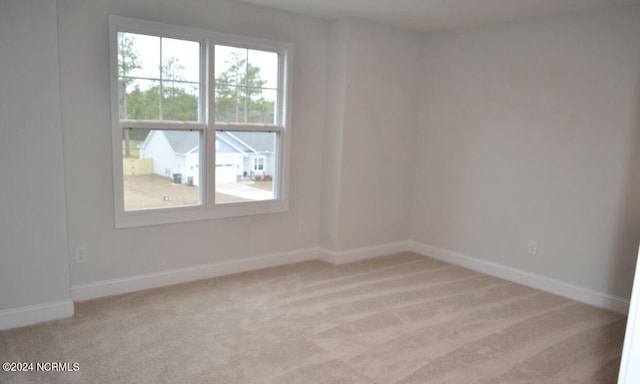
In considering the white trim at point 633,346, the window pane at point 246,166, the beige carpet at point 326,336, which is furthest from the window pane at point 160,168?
the white trim at point 633,346

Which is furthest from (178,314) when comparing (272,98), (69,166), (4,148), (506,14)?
(506,14)

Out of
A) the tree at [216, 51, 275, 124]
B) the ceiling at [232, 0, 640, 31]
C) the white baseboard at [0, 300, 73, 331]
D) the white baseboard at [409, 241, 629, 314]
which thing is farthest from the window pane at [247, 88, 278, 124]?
the white baseboard at [409, 241, 629, 314]

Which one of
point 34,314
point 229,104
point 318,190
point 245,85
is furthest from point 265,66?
point 34,314

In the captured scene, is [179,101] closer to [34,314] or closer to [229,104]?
[229,104]

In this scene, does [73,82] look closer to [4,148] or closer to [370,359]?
[4,148]

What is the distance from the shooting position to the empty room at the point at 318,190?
114 inches

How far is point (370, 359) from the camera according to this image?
282 centimetres

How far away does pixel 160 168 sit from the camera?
3803mm

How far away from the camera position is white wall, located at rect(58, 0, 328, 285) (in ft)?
10.9

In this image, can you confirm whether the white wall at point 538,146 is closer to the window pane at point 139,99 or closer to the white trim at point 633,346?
the window pane at point 139,99

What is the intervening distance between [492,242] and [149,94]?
3.42 meters

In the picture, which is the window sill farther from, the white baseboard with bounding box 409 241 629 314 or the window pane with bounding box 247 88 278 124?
the white baseboard with bounding box 409 241 629 314

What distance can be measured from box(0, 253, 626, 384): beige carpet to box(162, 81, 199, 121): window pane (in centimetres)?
143

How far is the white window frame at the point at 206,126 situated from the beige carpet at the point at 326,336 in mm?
609
